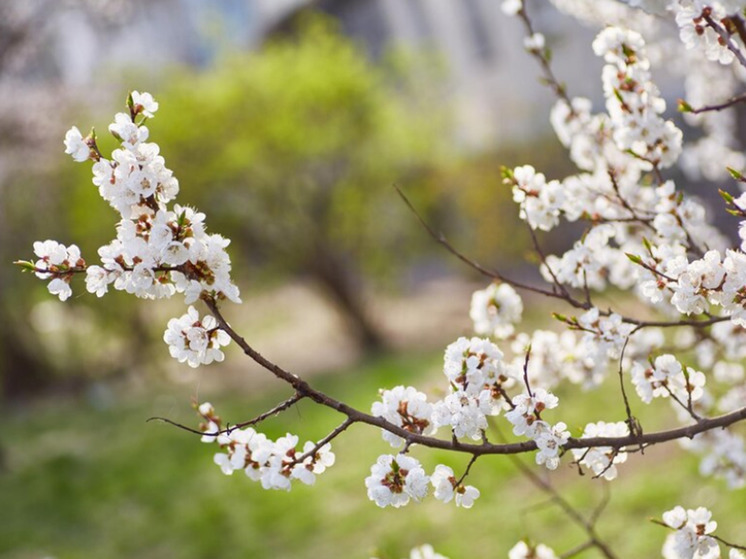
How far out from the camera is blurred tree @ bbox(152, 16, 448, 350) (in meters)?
10.2

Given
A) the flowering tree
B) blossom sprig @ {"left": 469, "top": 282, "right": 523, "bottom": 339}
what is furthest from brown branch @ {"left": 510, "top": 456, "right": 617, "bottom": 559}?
blossom sprig @ {"left": 469, "top": 282, "right": 523, "bottom": 339}

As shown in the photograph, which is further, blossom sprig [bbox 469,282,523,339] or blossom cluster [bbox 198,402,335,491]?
blossom sprig [bbox 469,282,523,339]

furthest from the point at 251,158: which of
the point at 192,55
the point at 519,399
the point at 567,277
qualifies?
the point at 192,55

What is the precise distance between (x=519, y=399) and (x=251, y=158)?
28.8 feet

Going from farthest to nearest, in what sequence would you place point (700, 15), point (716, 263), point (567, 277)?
1. point (567, 277)
2. point (700, 15)
3. point (716, 263)

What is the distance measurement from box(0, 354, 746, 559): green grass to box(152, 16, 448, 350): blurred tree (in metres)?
2.59

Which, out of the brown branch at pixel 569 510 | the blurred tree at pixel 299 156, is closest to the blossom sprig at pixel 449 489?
the brown branch at pixel 569 510

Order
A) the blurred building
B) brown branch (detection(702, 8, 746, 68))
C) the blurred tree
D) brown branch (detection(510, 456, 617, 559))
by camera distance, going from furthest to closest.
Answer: the blurred building
the blurred tree
brown branch (detection(510, 456, 617, 559))
brown branch (detection(702, 8, 746, 68))

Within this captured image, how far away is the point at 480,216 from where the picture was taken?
1157cm

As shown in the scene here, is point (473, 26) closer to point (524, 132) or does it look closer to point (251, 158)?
point (524, 132)

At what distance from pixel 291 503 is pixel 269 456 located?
155 inches

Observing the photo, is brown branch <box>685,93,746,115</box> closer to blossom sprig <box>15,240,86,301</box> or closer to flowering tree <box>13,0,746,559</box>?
flowering tree <box>13,0,746,559</box>

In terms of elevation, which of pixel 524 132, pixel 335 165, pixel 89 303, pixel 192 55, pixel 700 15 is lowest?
pixel 700 15

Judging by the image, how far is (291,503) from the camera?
18.5 ft
